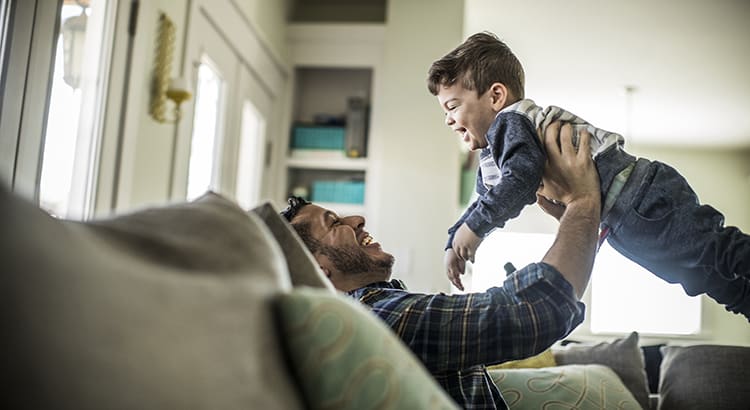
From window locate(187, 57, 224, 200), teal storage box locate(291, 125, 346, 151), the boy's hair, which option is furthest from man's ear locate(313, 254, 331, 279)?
teal storage box locate(291, 125, 346, 151)

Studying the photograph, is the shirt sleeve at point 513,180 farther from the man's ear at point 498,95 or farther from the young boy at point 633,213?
the man's ear at point 498,95

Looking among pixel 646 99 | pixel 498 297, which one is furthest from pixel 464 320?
pixel 646 99

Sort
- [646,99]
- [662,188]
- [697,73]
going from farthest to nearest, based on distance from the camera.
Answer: [646,99] → [697,73] → [662,188]

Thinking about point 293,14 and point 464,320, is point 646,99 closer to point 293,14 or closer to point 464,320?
point 293,14

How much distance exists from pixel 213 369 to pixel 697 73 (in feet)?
19.7

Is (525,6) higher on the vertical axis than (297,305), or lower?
higher

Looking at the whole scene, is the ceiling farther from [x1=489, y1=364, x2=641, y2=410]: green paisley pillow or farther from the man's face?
the man's face

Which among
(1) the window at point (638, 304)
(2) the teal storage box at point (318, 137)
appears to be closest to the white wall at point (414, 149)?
(2) the teal storage box at point (318, 137)

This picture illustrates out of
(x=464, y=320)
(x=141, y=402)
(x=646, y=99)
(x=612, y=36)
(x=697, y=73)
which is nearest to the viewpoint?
(x=141, y=402)

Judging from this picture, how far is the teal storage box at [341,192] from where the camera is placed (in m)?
4.34

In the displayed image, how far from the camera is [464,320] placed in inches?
44.2

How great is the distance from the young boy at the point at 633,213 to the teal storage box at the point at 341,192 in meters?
2.71

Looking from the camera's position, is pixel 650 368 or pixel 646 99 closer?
pixel 650 368

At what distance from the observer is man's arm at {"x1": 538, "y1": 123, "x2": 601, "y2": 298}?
117 centimetres
